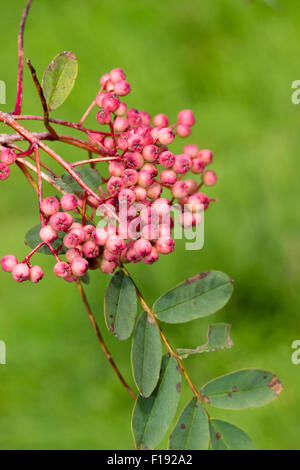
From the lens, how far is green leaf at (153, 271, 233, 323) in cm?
70

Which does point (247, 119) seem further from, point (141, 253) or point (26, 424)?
point (141, 253)

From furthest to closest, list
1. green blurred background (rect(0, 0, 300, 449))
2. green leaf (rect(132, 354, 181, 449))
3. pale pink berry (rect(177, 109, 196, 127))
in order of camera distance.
→ green blurred background (rect(0, 0, 300, 449)) < pale pink berry (rect(177, 109, 196, 127)) < green leaf (rect(132, 354, 181, 449))

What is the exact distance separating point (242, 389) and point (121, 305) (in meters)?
0.22

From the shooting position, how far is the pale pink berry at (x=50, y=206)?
57cm

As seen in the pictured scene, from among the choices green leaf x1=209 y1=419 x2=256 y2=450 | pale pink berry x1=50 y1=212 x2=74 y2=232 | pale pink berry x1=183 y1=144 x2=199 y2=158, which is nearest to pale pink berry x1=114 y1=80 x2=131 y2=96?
pale pink berry x1=183 y1=144 x2=199 y2=158

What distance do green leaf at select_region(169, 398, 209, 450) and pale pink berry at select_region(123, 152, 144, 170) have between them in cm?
33

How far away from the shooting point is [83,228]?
0.59 metres

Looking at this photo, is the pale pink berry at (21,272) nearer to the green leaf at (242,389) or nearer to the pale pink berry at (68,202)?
the pale pink berry at (68,202)

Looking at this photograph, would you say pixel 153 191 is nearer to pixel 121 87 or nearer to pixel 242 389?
pixel 121 87

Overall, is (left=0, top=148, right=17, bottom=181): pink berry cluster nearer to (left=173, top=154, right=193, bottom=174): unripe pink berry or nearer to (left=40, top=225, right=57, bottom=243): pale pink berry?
(left=40, top=225, right=57, bottom=243): pale pink berry

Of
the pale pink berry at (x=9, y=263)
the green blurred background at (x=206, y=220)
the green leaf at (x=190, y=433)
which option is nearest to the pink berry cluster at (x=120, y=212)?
A: the pale pink berry at (x=9, y=263)

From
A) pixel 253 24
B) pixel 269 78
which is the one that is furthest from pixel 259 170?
pixel 253 24

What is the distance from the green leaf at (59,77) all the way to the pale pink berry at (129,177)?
0.51ft

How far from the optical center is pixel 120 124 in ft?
2.14
